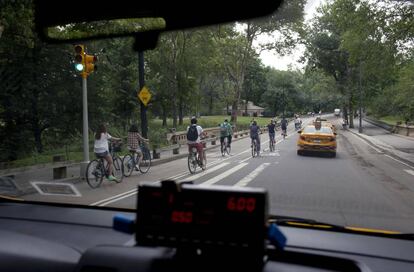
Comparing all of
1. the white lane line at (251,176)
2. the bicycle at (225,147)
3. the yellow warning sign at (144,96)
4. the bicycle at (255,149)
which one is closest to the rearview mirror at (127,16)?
the yellow warning sign at (144,96)

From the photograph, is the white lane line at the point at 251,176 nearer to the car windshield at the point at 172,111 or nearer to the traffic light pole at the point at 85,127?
the car windshield at the point at 172,111

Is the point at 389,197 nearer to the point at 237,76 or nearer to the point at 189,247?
the point at 237,76

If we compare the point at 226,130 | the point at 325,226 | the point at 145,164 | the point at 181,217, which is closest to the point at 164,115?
the point at 145,164

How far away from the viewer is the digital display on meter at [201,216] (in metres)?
1.49

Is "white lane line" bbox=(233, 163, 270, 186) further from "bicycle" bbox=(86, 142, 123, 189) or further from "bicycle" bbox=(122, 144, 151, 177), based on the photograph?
"bicycle" bbox=(86, 142, 123, 189)

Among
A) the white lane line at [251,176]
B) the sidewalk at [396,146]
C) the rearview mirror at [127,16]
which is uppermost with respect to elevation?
the rearview mirror at [127,16]

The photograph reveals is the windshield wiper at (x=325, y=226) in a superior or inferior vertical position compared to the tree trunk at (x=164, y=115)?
inferior

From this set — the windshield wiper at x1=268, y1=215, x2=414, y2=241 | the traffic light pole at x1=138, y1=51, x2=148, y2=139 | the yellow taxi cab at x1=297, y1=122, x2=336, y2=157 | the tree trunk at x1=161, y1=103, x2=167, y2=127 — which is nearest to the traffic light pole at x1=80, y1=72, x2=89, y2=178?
the traffic light pole at x1=138, y1=51, x2=148, y2=139

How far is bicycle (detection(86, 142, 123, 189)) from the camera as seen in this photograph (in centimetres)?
466

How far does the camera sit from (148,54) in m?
3.49

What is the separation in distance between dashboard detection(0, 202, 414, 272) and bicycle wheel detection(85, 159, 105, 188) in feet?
2.78

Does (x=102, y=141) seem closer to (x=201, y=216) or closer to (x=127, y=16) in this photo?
(x=127, y=16)

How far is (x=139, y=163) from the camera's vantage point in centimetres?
457

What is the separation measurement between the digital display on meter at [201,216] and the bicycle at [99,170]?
2835mm
